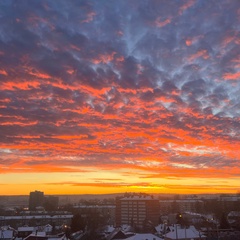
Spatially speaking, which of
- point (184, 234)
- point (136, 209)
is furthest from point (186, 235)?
point (136, 209)

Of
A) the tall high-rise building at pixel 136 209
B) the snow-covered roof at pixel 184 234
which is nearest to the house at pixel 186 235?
the snow-covered roof at pixel 184 234

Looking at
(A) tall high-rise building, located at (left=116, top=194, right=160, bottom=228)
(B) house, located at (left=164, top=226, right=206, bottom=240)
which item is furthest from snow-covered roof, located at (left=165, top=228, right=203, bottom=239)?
(A) tall high-rise building, located at (left=116, top=194, right=160, bottom=228)

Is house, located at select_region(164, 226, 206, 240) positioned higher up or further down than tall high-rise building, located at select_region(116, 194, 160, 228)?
further down

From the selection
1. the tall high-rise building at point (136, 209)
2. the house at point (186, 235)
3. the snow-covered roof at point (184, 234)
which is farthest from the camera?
the tall high-rise building at point (136, 209)

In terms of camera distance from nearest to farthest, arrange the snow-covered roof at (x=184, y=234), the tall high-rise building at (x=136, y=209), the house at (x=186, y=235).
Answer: the house at (x=186, y=235) < the snow-covered roof at (x=184, y=234) < the tall high-rise building at (x=136, y=209)

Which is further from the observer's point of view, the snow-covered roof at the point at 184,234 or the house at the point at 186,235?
the snow-covered roof at the point at 184,234

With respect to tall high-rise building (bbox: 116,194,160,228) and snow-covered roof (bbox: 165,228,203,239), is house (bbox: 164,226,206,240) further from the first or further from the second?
tall high-rise building (bbox: 116,194,160,228)

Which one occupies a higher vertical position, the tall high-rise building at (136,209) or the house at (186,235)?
the tall high-rise building at (136,209)

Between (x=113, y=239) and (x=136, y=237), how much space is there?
6.83 metres

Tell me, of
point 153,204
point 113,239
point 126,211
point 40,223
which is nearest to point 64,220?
point 40,223

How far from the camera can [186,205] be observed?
18450 centimetres

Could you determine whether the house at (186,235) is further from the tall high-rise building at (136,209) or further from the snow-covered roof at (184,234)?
the tall high-rise building at (136,209)

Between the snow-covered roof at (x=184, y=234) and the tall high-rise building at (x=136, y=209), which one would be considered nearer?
the snow-covered roof at (x=184, y=234)

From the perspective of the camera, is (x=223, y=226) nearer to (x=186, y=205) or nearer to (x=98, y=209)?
(x=98, y=209)
